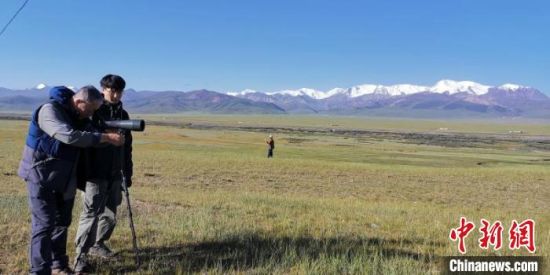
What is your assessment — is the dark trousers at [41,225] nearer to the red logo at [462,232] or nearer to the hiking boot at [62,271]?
the hiking boot at [62,271]

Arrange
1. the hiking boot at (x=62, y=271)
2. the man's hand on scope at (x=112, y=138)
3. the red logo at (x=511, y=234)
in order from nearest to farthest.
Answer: the man's hand on scope at (x=112, y=138)
the hiking boot at (x=62, y=271)
the red logo at (x=511, y=234)

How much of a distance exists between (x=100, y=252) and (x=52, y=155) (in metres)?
1.82

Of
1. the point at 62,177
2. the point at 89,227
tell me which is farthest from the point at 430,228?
the point at 62,177

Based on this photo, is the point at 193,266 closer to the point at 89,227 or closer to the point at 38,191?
the point at 89,227

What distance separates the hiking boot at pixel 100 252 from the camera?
610cm

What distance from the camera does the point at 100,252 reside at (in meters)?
6.10

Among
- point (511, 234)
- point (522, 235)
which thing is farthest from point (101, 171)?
point (522, 235)

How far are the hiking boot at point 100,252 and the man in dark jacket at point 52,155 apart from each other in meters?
0.99

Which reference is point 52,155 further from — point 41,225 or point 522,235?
point 522,235

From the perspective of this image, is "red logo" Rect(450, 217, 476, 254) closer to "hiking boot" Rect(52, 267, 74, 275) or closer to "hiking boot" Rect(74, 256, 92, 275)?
"hiking boot" Rect(74, 256, 92, 275)

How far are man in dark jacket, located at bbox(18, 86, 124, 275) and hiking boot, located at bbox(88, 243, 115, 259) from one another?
0.99 metres

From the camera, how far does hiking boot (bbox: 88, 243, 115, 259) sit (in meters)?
6.10

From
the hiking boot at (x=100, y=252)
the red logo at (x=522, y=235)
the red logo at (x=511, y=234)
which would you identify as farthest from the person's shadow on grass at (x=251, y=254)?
the red logo at (x=522, y=235)

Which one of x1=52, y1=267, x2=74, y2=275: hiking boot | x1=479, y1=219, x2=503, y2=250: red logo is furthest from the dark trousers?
x1=479, y1=219, x2=503, y2=250: red logo
